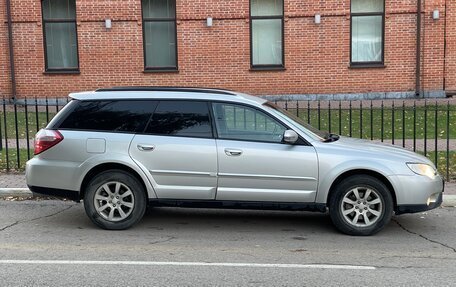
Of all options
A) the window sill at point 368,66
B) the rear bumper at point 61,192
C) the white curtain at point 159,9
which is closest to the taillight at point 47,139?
the rear bumper at point 61,192

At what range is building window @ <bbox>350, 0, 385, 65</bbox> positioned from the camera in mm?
17969

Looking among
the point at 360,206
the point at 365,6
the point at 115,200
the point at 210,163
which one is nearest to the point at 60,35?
the point at 365,6

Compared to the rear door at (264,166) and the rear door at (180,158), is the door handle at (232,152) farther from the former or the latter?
the rear door at (180,158)

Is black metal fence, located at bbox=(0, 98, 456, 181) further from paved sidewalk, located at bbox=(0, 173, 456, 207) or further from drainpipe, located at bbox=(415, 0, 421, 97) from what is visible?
drainpipe, located at bbox=(415, 0, 421, 97)

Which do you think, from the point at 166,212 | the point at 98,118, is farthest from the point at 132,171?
the point at 166,212

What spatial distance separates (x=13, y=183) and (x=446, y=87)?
1417 cm

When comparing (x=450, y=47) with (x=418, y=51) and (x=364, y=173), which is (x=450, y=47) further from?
(x=364, y=173)

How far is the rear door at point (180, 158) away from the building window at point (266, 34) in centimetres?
1199

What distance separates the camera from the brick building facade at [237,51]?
17734mm

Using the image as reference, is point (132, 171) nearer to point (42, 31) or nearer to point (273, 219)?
point (273, 219)

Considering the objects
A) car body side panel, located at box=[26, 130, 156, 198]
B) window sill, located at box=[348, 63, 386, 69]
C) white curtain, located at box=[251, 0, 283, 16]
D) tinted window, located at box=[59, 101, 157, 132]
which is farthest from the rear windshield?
window sill, located at box=[348, 63, 386, 69]

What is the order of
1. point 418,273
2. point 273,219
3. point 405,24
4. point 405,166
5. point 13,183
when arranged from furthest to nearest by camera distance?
point 405,24 → point 13,183 → point 273,219 → point 405,166 → point 418,273

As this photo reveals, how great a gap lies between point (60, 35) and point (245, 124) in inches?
537

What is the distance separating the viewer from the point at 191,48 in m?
18.1
